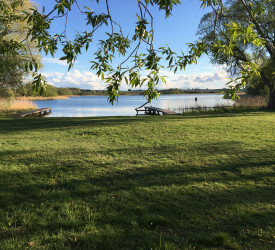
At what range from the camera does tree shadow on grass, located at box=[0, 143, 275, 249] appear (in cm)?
262

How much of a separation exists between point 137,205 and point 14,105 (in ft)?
77.7

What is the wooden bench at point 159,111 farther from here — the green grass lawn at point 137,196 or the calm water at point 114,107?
the green grass lawn at point 137,196

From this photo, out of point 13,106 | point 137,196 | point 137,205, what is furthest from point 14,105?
point 137,205

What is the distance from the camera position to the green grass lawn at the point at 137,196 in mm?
2627

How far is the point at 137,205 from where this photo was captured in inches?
134

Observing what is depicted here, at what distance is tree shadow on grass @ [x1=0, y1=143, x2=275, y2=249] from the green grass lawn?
0.01 meters

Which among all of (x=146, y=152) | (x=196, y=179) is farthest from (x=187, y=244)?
(x=146, y=152)

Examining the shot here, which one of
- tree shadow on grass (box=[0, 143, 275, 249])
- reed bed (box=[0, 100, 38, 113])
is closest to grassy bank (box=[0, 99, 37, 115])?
reed bed (box=[0, 100, 38, 113])

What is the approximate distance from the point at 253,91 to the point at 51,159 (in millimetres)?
40618

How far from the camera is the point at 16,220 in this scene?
2941mm

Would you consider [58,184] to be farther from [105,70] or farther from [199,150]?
[199,150]

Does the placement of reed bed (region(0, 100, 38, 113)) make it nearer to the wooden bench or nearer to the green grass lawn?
the wooden bench

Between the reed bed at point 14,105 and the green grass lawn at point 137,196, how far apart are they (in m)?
15.5

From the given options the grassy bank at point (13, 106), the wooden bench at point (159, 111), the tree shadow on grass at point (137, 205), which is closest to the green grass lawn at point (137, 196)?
the tree shadow on grass at point (137, 205)
